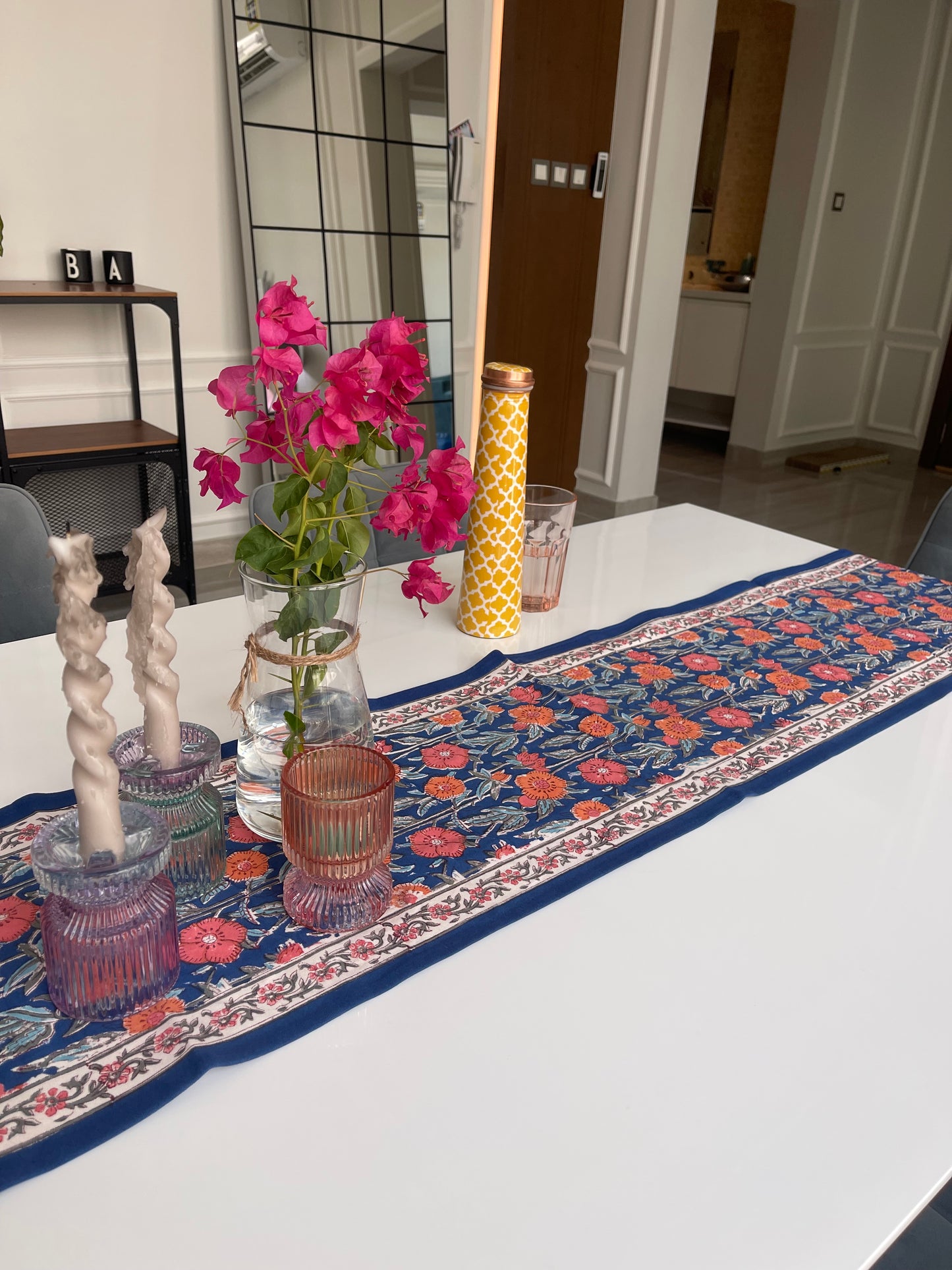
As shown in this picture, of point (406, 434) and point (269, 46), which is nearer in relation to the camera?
point (406, 434)

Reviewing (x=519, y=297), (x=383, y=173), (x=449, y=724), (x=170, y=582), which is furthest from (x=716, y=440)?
(x=449, y=724)

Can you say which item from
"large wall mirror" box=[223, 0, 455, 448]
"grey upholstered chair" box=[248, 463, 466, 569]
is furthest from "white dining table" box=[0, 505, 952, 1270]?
"large wall mirror" box=[223, 0, 455, 448]

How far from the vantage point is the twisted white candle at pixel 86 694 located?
0.56m

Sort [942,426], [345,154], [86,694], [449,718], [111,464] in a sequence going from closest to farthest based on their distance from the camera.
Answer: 1. [86,694]
2. [449,718]
3. [111,464]
4. [345,154]
5. [942,426]

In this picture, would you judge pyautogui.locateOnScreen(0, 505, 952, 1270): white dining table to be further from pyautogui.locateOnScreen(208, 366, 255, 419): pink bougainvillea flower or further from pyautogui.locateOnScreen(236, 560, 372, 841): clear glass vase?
pyautogui.locateOnScreen(208, 366, 255, 419): pink bougainvillea flower

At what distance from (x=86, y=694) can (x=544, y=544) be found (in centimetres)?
89

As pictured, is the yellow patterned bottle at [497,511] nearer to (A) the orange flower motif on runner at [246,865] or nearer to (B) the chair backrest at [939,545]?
(A) the orange flower motif on runner at [246,865]

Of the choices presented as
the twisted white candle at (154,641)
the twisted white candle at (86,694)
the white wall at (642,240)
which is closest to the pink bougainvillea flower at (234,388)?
the twisted white candle at (154,641)

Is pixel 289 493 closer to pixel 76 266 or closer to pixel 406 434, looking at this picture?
pixel 406 434

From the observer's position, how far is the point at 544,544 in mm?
1395

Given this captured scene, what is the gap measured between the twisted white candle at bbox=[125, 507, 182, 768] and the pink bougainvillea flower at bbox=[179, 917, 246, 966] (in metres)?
0.13

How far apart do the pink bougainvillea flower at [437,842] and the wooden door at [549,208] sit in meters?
3.70

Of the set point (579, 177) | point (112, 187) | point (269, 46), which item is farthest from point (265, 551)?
point (579, 177)

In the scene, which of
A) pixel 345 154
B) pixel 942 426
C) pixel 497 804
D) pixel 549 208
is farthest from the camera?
pixel 942 426
